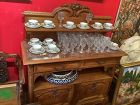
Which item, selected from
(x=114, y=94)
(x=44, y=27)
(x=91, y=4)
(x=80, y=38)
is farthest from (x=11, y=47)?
(x=114, y=94)

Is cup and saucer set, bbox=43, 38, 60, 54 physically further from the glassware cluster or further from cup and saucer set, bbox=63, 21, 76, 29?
cup and saucer set, bbox=63, 21, 76, 29

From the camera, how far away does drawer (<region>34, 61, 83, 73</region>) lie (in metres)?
1.78

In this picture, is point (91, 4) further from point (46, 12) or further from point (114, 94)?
point (114, 94)

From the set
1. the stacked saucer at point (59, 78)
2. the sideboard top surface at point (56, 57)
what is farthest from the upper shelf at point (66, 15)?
the stacked saucer at point (59, 78)

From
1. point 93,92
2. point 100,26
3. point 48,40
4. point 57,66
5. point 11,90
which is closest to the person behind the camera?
point 11,90

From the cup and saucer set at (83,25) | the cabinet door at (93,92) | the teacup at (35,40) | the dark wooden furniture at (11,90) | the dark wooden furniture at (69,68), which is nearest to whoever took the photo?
the dark wooden furniture at (11,90)

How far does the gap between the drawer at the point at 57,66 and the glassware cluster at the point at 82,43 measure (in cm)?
13

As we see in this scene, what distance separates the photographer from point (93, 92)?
2275mm

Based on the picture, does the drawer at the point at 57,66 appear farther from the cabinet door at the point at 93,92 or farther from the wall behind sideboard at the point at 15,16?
the wall behind sideboard at the point at 15,16

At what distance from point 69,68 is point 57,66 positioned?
136 millimetres

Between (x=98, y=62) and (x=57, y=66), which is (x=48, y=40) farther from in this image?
(x=98, y=62)

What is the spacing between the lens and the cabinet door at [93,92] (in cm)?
216

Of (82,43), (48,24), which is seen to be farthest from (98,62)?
(48,24)

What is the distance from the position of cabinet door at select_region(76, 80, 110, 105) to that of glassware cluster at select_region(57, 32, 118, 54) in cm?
42
